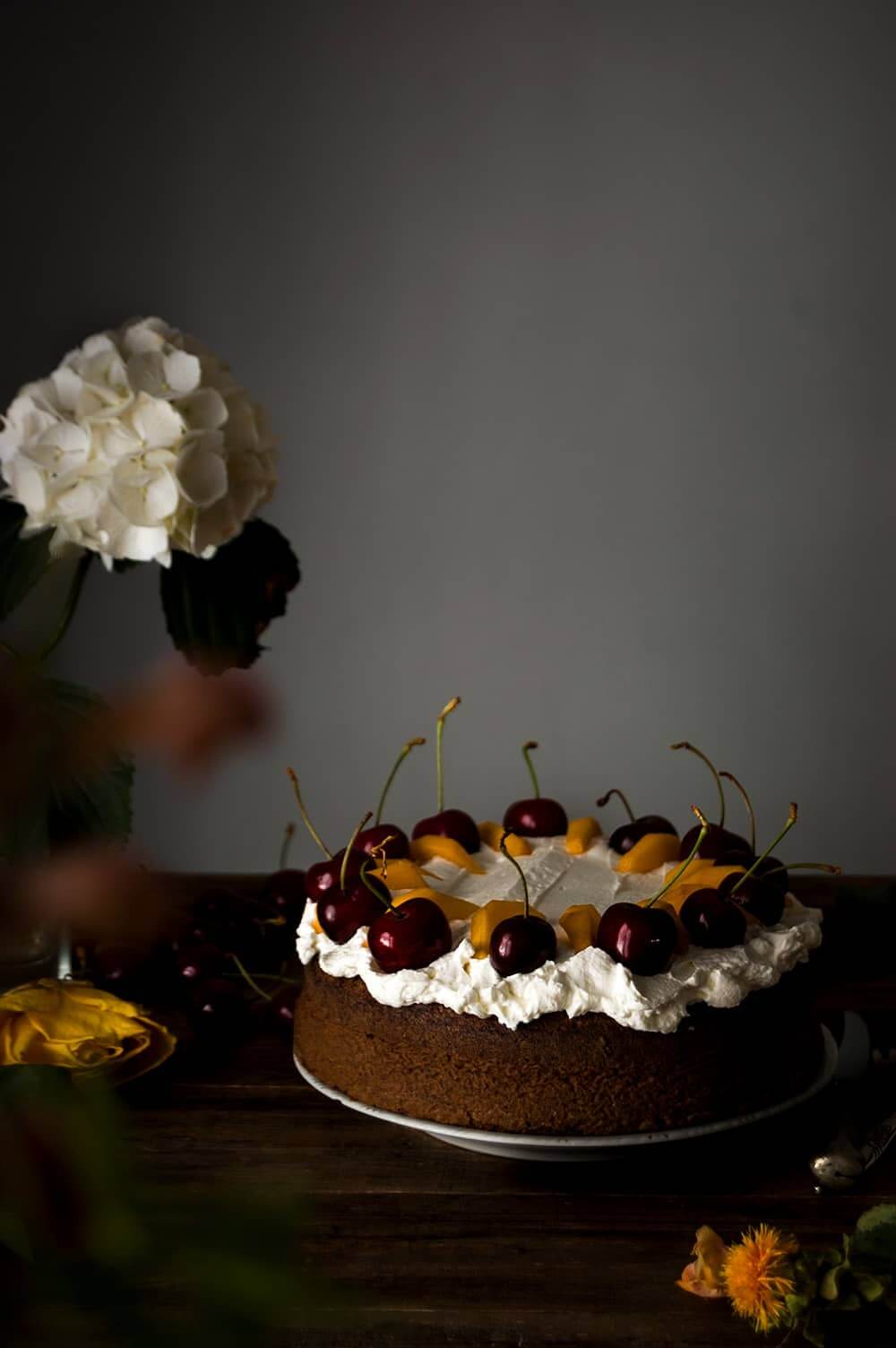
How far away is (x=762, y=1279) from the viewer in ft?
2.28

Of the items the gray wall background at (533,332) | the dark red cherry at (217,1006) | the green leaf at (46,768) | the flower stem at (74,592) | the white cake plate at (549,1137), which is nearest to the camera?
the green leaf at (46,768)

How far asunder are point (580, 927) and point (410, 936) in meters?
0.12

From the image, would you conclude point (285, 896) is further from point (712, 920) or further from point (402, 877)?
point (712, 920)

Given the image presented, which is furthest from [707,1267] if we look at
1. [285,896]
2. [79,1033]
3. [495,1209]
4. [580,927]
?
[285,896]

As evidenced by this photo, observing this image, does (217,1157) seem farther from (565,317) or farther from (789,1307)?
(565,317)

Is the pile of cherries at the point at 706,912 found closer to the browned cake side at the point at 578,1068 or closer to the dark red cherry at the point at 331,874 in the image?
the browned cake side at the point at 578,1068

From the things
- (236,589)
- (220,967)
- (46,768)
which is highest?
(46,768)

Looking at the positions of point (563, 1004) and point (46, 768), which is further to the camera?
point (563, 1004)

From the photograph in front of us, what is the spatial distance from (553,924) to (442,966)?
11 centimetres

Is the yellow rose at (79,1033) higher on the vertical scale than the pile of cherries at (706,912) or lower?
lower

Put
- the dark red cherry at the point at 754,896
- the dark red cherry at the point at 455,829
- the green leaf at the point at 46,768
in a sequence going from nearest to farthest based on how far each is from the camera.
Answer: the green leaf at the point at 46,768, the dark red cherry at the point at 754,896, the dark red cherry at the point at 455,829

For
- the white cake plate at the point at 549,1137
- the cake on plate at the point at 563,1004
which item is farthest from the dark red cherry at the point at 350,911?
the white cake plate at the point at 549,1137

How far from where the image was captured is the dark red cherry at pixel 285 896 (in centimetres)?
134

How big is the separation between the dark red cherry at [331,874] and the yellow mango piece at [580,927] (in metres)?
0.19
